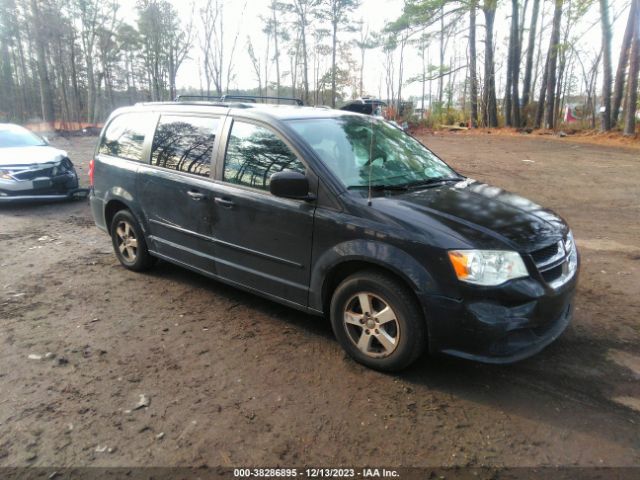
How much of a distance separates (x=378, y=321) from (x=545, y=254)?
1.21 m

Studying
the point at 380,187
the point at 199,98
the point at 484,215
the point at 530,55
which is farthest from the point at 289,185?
the point at 530,55

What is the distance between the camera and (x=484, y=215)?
3.39 metres

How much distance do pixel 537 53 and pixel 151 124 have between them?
35861mm

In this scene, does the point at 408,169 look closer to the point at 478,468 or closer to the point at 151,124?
the point at 478,468

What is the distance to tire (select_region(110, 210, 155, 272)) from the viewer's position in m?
5.24

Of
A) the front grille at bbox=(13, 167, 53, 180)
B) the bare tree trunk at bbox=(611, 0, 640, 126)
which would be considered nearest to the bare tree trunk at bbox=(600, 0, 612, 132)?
the bare tree trunk at bbox=(611, 0, 640, 126)

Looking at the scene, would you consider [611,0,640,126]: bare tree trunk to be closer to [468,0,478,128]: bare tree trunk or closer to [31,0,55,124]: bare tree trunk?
[468,0,478,128]: bare tree trunk

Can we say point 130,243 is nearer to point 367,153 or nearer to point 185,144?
point 185,144

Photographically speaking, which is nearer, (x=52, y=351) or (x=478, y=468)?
(x=478, y=468)

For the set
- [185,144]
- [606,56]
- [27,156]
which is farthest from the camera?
[606,56]

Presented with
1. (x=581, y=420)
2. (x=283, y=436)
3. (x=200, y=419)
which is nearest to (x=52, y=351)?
(x=200, y=419)

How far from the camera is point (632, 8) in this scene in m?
19.4

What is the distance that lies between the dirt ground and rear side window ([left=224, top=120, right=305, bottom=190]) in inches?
49.0

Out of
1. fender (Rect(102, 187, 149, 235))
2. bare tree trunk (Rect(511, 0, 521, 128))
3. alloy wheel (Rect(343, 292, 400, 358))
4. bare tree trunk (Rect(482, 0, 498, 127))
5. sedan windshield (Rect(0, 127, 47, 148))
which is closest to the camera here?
alloy wheel (Rect(343, 292, 400, 358))
